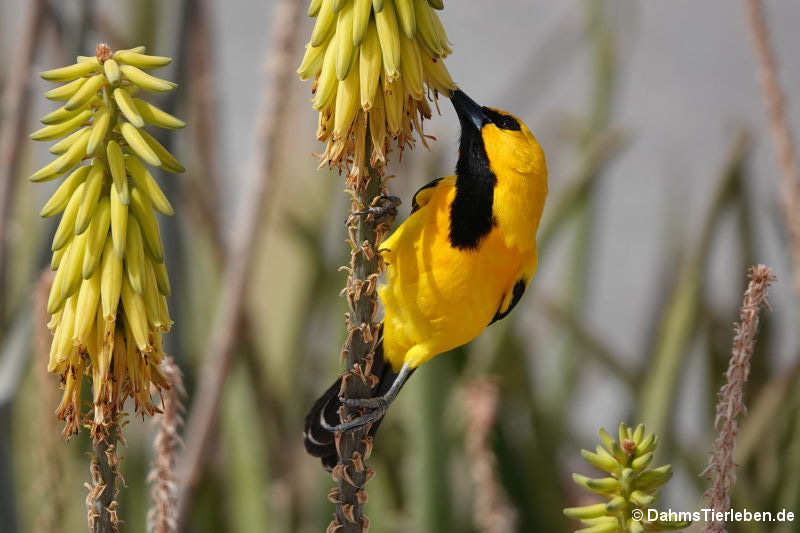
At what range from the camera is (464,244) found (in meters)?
0.35

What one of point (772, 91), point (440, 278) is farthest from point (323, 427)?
point (772, 91)

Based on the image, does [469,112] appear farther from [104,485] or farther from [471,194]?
[104,485]

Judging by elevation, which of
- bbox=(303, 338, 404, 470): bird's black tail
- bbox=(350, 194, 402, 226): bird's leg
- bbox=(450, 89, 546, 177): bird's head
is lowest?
bbox=(303, 338, 404, 470): bird's black tail

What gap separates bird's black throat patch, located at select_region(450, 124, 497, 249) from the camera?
13.9 inches

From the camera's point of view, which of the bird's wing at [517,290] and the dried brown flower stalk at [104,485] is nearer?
the dried brown flower stalk at [104,485]

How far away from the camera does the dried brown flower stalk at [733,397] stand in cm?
23

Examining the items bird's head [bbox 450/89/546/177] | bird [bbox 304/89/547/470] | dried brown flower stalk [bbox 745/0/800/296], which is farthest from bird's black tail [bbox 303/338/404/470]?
A: dried brown flower stalk [bbox 745/0/800/296]

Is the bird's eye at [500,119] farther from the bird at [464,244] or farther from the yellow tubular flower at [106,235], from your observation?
the yellow tubular flower at [106,235]

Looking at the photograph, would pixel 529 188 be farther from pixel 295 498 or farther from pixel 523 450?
pixel 295 498

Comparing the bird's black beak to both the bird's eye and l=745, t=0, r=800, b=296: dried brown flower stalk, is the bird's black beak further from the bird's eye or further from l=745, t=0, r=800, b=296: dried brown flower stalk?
l=745, t=0, r=800, b=296: dried brown flower stalk

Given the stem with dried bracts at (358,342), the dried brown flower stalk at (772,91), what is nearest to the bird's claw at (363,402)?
the stem with dried bracts at (358,342)

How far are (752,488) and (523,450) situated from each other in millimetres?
206

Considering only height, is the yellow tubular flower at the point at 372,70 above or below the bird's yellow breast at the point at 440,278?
above

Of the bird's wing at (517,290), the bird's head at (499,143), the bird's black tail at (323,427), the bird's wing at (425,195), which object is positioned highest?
the bird's head at (499,143)
